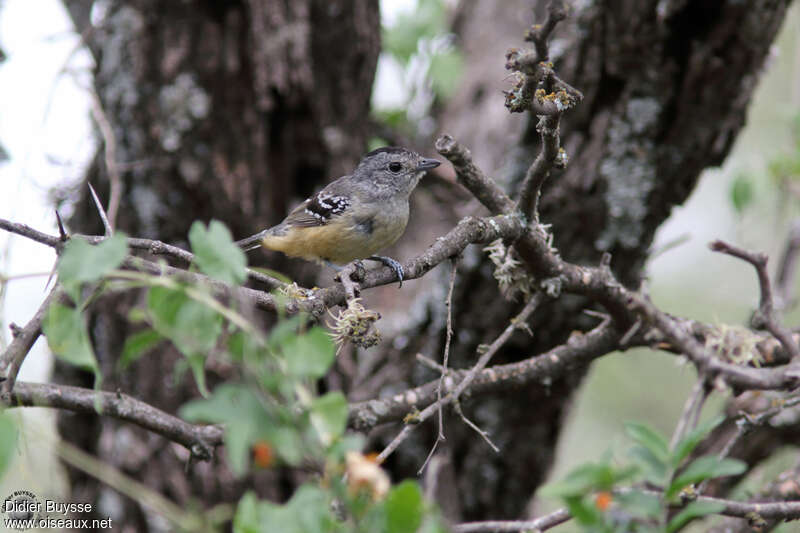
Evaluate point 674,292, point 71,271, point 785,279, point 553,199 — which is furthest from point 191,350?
point 674,292

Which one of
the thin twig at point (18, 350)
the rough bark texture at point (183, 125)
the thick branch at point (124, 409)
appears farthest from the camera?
the rough bark texture at point (183, 125)

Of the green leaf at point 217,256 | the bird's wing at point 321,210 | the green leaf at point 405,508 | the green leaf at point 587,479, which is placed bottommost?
the green leaf at point 405,508

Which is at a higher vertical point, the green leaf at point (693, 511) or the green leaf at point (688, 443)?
the green leaf at point (688, 443)

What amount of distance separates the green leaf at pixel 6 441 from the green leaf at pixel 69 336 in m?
0.14

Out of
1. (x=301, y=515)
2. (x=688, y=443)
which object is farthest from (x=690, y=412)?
(x=301, y=515)

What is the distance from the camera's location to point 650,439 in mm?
1487

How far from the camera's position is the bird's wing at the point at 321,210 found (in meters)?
4.47

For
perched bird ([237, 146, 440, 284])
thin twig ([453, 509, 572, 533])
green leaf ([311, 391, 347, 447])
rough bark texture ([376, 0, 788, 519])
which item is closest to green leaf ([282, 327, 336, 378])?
green leaf ([311, 391, 347, 447])

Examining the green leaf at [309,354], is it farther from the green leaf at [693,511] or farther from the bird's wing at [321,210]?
the bird's wing at [321,210]

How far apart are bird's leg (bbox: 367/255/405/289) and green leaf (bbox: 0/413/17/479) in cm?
144

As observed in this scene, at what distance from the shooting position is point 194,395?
4.55 metres

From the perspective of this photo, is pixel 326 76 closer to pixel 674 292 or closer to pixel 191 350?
pixel 191 350

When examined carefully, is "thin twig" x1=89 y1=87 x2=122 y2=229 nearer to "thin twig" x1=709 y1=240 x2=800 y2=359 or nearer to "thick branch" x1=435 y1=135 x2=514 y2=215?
"thick branch" x1=435 y1=135 x2=514 y2=215

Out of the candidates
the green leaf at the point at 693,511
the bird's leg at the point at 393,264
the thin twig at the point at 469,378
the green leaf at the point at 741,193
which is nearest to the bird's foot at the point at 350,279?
the bird's leg at the point at 393,264
